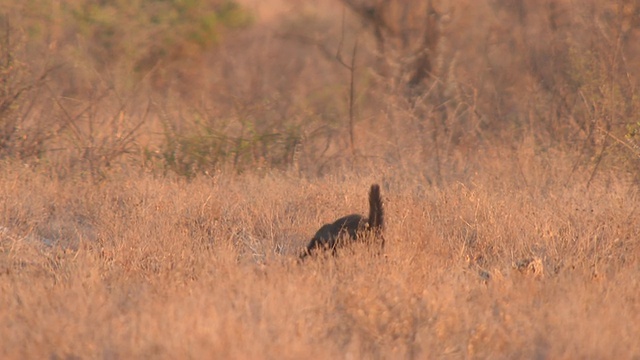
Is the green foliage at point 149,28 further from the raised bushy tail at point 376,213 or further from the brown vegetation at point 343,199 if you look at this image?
the raised bushy tail at point 376,213

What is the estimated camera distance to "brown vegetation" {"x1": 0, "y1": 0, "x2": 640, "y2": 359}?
4.32 m

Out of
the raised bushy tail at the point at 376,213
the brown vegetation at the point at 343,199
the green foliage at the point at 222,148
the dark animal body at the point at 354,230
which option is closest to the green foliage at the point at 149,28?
the brown vegetation at the point at 343,199

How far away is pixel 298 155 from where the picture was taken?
9.45 m

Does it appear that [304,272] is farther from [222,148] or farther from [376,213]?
[222,148]

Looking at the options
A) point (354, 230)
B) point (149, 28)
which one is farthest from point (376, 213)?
point (149, 28)

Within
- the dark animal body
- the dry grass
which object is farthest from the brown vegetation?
the dark animal body

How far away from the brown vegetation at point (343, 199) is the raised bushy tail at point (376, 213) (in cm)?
22

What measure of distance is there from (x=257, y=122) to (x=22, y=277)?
4.87 metres

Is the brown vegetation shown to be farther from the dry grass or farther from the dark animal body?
the dark animal body

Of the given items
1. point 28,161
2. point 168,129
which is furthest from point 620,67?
point 28,161

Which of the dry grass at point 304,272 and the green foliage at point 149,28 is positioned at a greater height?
the green foliage at point 149,28

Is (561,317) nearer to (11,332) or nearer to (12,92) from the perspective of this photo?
(11,332)

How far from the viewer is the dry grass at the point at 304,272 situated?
4.14 m

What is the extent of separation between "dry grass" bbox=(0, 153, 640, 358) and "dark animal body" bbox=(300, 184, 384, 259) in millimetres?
216
